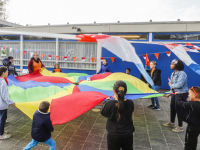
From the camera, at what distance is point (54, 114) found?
112 inches

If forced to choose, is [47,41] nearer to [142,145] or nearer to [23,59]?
[23,59]

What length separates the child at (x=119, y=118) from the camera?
6.03 feet

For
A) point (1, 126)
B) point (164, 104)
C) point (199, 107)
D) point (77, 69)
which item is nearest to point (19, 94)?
point (1, 126)

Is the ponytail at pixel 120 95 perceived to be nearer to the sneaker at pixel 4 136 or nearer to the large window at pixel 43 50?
the sneaker at pixel 4 136

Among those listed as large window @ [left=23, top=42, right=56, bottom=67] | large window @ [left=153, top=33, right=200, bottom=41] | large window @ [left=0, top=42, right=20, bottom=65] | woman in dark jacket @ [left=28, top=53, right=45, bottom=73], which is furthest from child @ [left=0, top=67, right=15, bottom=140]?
large window @ [left=0, top=42, right=20, bottom=65]

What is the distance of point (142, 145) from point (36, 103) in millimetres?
2139

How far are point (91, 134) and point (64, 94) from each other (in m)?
1.05

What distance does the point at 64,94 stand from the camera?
370 centimetres

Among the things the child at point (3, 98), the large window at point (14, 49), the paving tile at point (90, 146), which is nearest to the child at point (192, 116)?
A: the paving tile at point (90, 146)

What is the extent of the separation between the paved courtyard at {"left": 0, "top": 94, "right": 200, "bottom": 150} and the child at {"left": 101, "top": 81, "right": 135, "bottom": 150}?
1186mm

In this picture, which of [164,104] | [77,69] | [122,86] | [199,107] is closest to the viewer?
[122,86]

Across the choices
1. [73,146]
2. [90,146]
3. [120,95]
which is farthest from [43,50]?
[120,95]

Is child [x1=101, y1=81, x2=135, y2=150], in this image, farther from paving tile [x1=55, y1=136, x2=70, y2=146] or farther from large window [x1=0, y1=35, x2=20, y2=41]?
large window [x1=0, y1=35, x2=20, y2=41]

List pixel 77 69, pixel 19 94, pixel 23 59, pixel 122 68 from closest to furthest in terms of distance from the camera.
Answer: pixel 19 94
pixel 122 68
pixel 77 69
pixel 23 59
